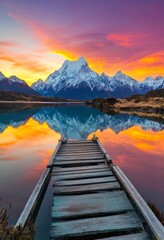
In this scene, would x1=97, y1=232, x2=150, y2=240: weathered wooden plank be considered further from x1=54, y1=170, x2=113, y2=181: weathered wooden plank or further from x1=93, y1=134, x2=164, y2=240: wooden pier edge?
x1=54, y1=170, x2=113, y2=181: weathered wooden plank

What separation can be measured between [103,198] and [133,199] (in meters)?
1.55

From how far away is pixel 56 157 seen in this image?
17.5 metres

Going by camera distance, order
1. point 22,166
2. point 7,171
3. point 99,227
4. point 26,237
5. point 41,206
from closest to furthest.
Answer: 1. point 26,237
2. point 99,227
3. point 41,206
4. point 7,171
5. point 22,166

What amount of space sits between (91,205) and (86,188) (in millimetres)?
1769

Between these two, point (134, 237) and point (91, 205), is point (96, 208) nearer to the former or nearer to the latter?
point (91, 205)

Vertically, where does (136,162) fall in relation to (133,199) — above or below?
below

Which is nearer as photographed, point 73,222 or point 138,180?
point 73,222

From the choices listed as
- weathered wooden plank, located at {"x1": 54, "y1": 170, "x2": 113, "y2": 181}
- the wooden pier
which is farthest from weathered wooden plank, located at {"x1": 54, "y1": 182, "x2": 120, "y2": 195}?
weathered wooden plank, located at {"x1": 54, "y1": 170, "x2": 113, "y2": 181}

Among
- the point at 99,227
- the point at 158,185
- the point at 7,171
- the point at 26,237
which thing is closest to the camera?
the point at 26,237

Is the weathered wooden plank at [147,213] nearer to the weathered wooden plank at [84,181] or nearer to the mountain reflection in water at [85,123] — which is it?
the weathered wooden plank at [84,181]

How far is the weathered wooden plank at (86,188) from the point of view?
437 inches

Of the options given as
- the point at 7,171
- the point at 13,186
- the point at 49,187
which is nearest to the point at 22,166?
the point at 7,171

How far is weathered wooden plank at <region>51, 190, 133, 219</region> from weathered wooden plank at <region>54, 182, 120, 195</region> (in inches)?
17.0

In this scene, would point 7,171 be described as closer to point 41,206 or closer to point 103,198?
point 41,206
